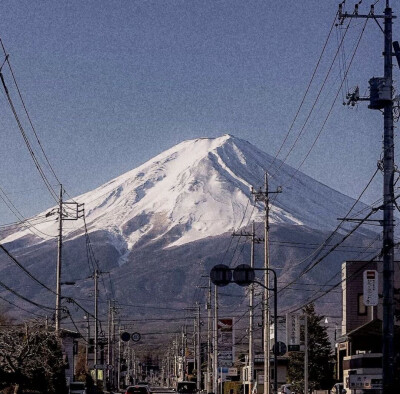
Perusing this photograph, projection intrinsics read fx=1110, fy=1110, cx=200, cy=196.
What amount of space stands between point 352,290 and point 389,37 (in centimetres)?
6537

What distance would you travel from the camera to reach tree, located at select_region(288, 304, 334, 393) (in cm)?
9875

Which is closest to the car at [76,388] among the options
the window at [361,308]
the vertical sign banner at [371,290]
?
the vertical sign banner at [371,290]

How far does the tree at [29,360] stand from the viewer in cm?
5981

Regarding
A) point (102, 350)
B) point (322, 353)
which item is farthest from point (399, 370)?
point (102, 350)

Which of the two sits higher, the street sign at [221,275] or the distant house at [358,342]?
the street sign at [221,275]

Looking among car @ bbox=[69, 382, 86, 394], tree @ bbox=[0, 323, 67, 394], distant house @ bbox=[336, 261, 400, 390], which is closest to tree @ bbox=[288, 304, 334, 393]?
distant house @ bbox=[336, 261, 400, 390]

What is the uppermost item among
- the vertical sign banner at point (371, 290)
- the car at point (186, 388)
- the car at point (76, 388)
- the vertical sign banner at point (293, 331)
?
the vertical sign banner at point (371, 290)

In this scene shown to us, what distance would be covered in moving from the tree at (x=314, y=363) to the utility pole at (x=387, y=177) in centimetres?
6030

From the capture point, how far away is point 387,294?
36.2m

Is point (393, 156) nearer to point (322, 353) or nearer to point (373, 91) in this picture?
point (373, 91)

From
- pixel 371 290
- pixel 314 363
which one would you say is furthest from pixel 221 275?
pixel 314 363

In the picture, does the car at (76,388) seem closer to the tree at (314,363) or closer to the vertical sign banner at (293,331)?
the vertical sign banner at (293,331)

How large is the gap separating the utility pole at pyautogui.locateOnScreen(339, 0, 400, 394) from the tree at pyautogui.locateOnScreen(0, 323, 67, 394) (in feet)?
90.4

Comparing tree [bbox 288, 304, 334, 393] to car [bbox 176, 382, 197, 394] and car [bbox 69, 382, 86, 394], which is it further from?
car [bbox 69, 382, 86, 394]
